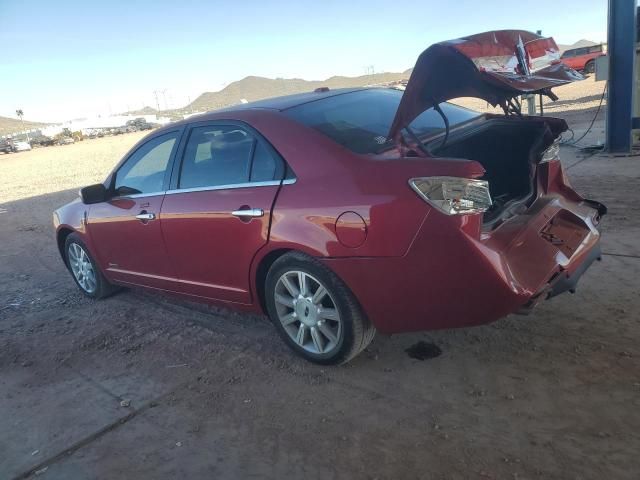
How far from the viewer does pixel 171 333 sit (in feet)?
14.0

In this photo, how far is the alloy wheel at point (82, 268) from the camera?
5211mm

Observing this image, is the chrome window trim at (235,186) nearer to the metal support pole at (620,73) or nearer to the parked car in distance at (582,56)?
the metal support pole at (620,73)

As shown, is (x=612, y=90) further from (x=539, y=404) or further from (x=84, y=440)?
(x=84, y=440)

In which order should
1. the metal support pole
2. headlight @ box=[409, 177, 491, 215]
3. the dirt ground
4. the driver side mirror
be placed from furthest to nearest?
the metal support pole, the driver side mirror, headlight @ box=[409, 177, 491, 215], the dirt ground

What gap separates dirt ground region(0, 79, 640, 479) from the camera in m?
2.49

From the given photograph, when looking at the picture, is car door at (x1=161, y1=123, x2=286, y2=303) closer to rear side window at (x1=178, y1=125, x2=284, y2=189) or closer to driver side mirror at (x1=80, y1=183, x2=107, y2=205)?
rear side window at (x1=178, y1=125, x2=284, y2=189)

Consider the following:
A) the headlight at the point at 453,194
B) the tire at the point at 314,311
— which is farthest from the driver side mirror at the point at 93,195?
the headlight at the point at 453,194

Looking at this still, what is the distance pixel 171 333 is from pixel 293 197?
1.82m

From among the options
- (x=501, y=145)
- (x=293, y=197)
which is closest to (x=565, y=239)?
(x=501, y=145)

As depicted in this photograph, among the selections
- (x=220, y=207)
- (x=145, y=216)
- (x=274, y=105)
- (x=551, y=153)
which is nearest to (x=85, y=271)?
(x=145, y=216)

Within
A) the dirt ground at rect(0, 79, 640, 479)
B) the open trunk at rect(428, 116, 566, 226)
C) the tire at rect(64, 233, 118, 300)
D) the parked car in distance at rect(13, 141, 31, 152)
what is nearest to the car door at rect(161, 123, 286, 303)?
the dirt ground at rect(0, 79, 640, 479)

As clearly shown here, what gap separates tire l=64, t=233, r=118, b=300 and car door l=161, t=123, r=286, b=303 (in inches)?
59.8

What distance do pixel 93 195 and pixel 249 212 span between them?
6.46 ft

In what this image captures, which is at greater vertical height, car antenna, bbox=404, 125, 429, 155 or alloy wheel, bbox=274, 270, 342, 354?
car antenna, bbox=404, 125, 429, 155
